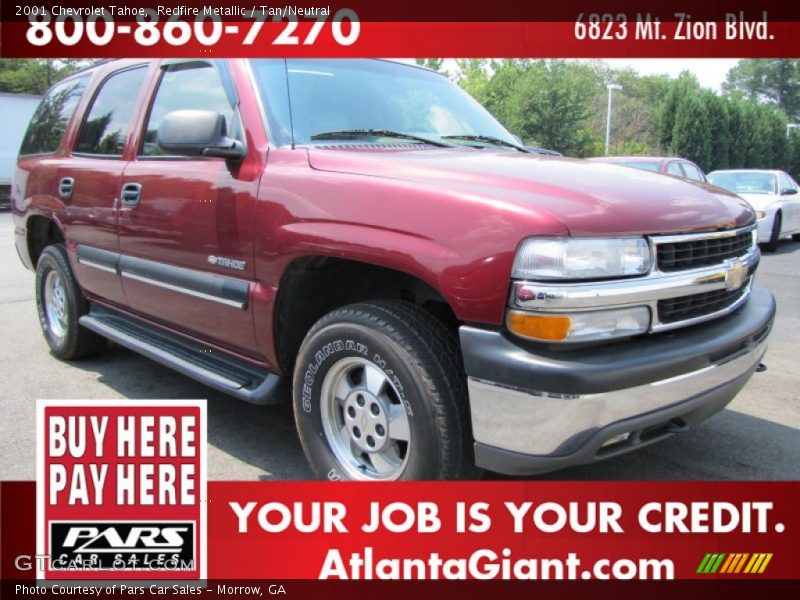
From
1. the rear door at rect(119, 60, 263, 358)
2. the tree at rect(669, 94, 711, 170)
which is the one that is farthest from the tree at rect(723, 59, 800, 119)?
the rear door at rect(119, 60, 263, 358)

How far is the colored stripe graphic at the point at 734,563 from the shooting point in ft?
7.72

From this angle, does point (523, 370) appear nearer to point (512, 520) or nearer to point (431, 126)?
point (512, 520)

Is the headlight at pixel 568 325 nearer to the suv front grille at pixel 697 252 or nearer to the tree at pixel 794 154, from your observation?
the suv front grille at pixel 697 252

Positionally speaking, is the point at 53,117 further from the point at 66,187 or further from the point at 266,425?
the point at 266,425

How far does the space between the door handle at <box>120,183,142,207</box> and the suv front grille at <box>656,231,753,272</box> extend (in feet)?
8.39

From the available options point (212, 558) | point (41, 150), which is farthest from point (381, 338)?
point (41, 150)

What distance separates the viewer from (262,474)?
304cm

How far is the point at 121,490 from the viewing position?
263 centimetres

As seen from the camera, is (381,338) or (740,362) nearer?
(381,338)

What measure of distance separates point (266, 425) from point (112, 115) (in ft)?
6.85

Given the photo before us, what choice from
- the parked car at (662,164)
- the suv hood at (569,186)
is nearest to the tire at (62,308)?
the suv hood at (569,186)

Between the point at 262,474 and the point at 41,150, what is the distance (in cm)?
324

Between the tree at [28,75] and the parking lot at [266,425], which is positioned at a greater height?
the tree at [28,75]

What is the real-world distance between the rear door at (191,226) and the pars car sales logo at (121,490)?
0.50m
